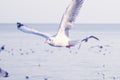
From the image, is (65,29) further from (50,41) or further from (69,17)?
(50,41)

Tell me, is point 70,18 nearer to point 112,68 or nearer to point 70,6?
point 70,6

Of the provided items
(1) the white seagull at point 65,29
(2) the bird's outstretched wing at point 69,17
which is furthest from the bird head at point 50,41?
(2) the bird's outstretched wing at point 69,17

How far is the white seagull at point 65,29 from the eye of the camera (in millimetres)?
7658

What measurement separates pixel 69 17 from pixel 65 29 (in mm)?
465

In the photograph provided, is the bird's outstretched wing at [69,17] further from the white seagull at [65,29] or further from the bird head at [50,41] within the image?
the bird head at [50,41]

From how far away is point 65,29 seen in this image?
8.70 metres

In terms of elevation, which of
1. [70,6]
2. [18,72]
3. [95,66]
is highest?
[70,6]

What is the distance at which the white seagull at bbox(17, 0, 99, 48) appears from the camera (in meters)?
7.66

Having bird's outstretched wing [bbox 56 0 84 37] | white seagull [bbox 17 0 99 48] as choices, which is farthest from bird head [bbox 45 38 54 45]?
bird's outstretched wing [bbox 56 0 84 37]

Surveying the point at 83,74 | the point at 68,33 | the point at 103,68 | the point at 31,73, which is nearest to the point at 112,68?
the point at 103,68

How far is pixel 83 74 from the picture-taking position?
25.7m

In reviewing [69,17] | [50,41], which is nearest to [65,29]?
[69,17]

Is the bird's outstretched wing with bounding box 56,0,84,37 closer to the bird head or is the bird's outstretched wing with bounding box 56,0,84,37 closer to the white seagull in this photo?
the white seagull

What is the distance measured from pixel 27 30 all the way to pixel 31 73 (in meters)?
18.3
